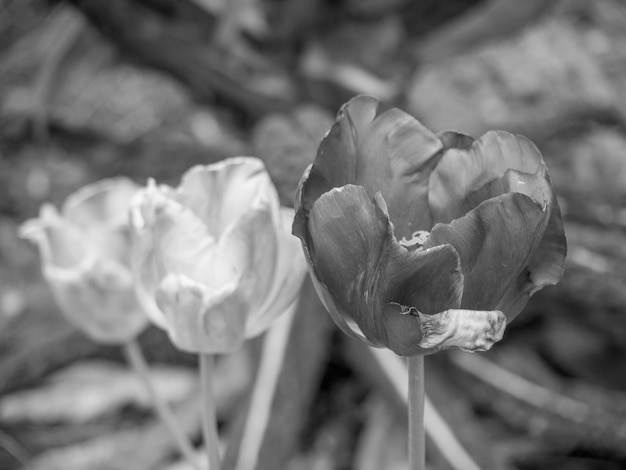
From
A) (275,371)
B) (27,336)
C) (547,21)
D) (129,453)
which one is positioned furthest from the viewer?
(547,21)

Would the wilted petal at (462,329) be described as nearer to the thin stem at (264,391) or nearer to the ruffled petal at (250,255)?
the ruffled petal at (250,255)

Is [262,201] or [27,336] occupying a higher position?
[262,201]

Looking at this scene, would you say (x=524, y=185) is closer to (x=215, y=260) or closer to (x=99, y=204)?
(x=215, y=260)

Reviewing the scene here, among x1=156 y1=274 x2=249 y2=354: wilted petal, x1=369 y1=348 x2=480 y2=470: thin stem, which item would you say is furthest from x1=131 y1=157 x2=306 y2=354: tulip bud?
x1=369 y1=348 x2=480 y2=470: thin stem

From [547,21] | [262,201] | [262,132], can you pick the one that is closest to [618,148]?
[547,21]

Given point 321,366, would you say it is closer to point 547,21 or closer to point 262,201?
point 262,201
